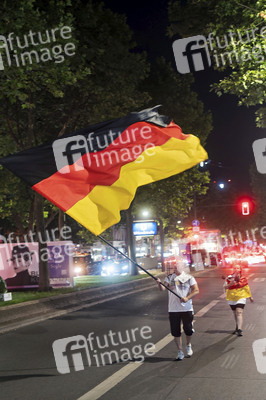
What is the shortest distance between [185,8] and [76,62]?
15.5 ft

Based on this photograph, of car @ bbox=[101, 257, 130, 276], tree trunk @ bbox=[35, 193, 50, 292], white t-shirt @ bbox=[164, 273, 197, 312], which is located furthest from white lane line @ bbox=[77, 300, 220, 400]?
car @ bbox=[101, 257, 130, 276]

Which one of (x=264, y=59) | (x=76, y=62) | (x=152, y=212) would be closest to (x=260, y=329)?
(x=264, y=59)

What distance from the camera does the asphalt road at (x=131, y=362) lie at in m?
Result: 7.10

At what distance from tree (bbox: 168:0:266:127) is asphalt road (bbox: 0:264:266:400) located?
714 centimetres

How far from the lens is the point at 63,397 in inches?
273

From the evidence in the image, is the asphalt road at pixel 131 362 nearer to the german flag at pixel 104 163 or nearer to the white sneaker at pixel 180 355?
the white sneaker at pixel 180 355

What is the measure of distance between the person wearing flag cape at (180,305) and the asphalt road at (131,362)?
416 millimetres

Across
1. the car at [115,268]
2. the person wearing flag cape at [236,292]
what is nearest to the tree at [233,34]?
the person wearing flag cape at [236,292]

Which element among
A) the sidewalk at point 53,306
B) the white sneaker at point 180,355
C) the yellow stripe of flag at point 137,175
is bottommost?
the white sneaker at point 180,355

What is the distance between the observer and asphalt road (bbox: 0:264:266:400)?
7102mm

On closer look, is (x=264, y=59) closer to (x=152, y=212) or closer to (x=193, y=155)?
(x=193, y=155)

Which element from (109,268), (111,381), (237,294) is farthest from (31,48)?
(109,268)

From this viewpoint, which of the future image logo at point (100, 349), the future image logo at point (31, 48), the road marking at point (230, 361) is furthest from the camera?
the future image logo at point (31, 48)

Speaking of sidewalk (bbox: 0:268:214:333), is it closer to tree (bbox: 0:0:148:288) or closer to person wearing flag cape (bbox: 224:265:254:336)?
tree (bbox: 0:0:148:288)
